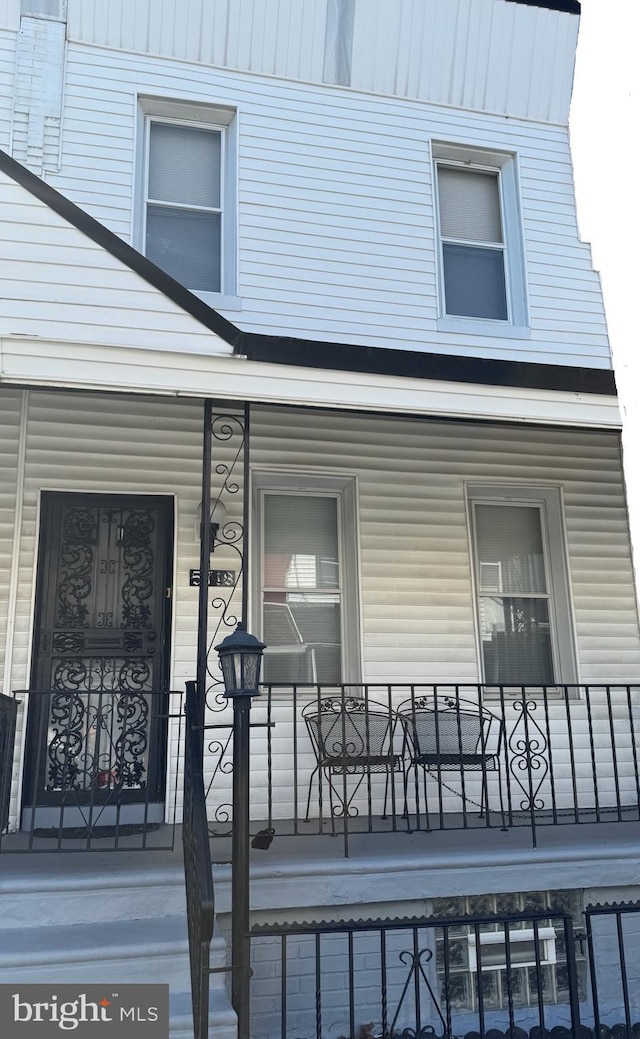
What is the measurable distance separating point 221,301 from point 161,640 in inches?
102

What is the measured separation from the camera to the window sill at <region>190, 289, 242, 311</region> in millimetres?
6504

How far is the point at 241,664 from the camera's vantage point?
3748 mm

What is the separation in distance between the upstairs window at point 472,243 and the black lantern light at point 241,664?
4.48 meters

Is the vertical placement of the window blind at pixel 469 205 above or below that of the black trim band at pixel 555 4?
below

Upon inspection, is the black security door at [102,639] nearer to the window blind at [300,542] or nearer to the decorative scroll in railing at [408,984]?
the window blind at [300,542]

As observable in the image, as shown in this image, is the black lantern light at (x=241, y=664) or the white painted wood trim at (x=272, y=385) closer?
the black lantern light at (x=241, y=664)

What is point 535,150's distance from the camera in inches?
305

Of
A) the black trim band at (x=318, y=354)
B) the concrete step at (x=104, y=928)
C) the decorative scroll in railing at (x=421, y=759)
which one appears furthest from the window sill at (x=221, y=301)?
the concrete step at (x=104, y=928)

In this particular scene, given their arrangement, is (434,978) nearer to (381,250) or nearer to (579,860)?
(579,860)

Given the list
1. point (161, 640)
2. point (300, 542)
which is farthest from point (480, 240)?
point (161, 640)

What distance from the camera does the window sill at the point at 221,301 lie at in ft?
21.3

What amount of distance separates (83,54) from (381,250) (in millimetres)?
2779

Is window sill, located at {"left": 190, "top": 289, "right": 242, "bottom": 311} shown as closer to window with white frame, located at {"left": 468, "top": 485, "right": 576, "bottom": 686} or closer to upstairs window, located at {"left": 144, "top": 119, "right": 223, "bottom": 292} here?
upstairs window, located at {"left": 144, "top": 119, "right": 223, "bottom": 292}

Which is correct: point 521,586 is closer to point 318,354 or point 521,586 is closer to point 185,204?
point 318,354
